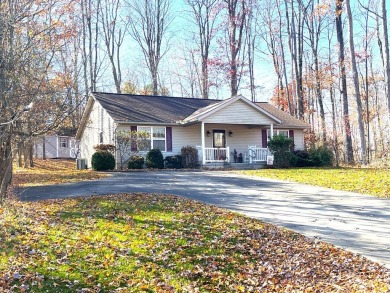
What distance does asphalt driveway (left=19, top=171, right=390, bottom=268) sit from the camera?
6629 millimetres

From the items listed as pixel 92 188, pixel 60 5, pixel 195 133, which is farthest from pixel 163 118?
pixel 92 188

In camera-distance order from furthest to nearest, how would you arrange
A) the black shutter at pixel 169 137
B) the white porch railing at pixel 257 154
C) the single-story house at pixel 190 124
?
1. the white porch railing at pixel 257 154
2. the black shutter at pixel 169 137
3. the single-story house at pixel 190 124

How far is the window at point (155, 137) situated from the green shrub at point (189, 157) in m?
1.49

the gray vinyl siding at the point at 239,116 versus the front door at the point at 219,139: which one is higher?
the gray vinyl siding at the point at 239,116

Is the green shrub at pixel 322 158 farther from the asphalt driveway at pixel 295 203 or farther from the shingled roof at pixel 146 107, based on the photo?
the asphalt driveway at pixel 295 203

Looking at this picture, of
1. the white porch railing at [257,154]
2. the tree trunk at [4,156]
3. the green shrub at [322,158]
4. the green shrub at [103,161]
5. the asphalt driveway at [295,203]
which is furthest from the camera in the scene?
the white porch railing at [257,154]

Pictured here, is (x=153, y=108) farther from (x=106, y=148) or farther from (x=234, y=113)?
(x=234, y=113)

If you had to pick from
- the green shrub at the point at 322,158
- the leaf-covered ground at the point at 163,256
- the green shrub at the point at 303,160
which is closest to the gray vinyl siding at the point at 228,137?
the green shrub at the point at 303,160

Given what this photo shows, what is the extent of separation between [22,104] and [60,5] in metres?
7.86

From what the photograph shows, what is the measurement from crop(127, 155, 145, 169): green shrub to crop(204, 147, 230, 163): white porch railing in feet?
12.9

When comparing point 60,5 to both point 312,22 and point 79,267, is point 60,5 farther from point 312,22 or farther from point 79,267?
point 312,22

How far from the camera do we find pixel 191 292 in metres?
4.57

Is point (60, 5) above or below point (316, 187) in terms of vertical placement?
above

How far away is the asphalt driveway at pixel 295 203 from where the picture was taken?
6629mm
